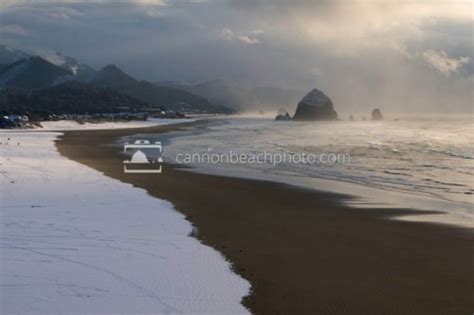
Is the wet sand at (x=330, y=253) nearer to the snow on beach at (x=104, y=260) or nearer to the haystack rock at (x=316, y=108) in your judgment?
the snow on beach at (x=104, y=260)

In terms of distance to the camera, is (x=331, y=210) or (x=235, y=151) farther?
(x=235, y=151)

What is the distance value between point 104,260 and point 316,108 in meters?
151

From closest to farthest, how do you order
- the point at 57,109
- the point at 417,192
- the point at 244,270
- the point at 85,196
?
1. the point at 244,270
2. the point at 85,196
3. the point at 417,192
4. the point at 57,109

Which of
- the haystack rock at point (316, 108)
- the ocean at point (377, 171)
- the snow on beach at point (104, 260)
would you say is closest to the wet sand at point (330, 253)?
the snow on beach at point (104, 260)

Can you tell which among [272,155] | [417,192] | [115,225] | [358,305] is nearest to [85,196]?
[115,225]

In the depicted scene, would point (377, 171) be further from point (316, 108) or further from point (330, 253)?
point (316, 108)

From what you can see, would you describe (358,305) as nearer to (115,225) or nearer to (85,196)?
(115,225)

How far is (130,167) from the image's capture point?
1130 inches

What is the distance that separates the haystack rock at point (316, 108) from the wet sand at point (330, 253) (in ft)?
456

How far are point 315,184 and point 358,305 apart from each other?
49.3 ft

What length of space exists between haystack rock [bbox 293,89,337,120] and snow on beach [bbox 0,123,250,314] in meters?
143

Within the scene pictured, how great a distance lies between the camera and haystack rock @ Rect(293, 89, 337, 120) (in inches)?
6220

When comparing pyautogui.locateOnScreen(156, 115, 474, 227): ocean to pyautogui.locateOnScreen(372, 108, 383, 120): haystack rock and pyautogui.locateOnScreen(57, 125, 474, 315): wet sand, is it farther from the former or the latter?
pyautogui.locateOnScreen(372, 108, 383, 120): haystack rock

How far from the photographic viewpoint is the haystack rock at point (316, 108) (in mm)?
158000
